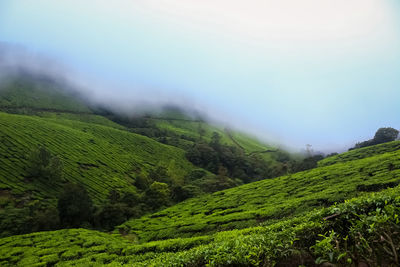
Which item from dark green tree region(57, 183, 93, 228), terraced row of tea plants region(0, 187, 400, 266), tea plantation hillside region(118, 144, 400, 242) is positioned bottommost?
dark green tree region(57, 183, 93, 228)

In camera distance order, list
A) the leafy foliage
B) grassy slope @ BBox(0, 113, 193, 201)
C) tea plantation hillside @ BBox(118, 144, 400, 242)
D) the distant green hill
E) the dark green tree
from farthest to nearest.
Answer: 1. the leafy foliage
2. grassy slope @ BBox(0, 113, 193, 201)
3. the distant green hill
4. the dark green tree
5. tea plantation hillside @ BBox(118, 144, 400, 242)

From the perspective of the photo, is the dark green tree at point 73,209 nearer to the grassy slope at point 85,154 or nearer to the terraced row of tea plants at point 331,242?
the grassy slope at point 85,154

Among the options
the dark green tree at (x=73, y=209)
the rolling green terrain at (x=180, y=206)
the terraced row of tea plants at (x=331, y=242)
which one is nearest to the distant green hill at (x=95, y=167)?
the rolling green terrain at (x=180, y=206)

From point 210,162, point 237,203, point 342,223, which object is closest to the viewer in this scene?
point 342,223

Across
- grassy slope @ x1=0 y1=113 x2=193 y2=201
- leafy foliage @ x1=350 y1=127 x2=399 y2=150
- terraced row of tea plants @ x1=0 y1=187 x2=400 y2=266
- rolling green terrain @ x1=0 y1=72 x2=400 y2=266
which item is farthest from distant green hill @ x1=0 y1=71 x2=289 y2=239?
leafy foliage @ x1=350 y1=127 x2=399 y2=150

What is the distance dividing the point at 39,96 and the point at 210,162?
163 m

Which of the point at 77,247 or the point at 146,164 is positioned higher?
the point at 77,247

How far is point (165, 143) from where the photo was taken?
567 ft

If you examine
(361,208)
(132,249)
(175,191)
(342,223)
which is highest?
(361,208)

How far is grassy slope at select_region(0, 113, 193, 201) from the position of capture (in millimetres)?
79637

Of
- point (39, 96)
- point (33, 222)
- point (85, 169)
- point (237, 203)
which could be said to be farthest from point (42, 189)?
point (39, 96)

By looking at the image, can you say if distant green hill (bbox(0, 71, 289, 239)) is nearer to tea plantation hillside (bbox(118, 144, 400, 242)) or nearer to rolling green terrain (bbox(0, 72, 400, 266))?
rolling green terrain (bbox(0, 72, 400, 266))

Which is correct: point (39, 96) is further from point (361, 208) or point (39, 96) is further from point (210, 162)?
point (361, 208)

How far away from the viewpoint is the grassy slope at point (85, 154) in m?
79.6
